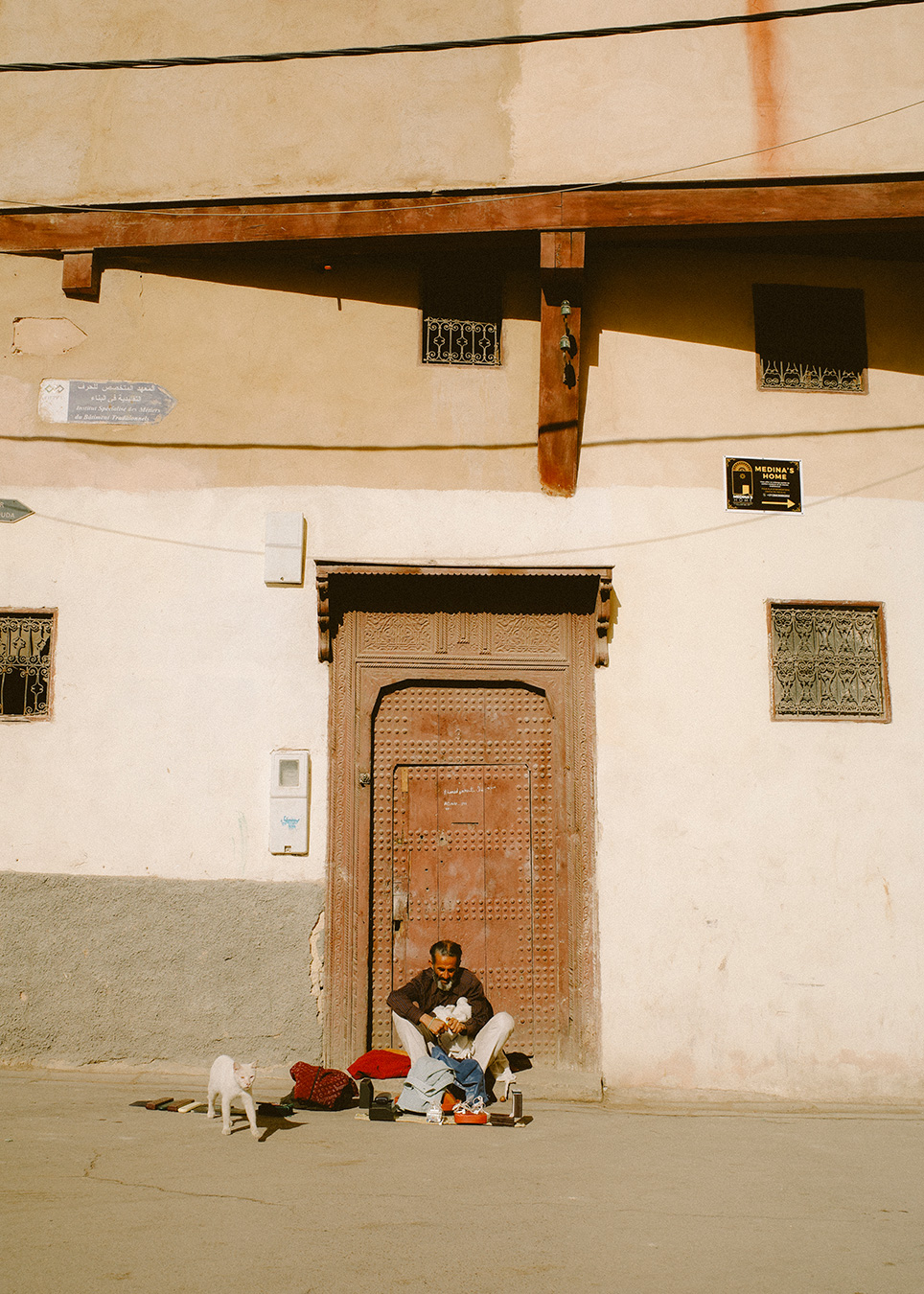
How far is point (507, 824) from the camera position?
6.68 metres

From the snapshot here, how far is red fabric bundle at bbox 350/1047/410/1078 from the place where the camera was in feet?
19.3

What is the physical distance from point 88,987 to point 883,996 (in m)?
5.20

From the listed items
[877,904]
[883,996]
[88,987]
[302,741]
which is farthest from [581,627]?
[88,987]

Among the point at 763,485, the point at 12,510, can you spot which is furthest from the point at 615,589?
the point at 12,510

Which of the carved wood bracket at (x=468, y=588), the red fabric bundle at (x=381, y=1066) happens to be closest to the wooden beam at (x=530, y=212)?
the carved wood bracket at (x=468, y=588)

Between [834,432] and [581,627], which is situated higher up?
[834,432]

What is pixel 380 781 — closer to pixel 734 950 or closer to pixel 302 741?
pixel 302 741

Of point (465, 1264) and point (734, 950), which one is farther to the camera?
point (734, 950)

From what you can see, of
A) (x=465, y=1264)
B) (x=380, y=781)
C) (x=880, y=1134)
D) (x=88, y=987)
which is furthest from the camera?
(x=380, y=781)

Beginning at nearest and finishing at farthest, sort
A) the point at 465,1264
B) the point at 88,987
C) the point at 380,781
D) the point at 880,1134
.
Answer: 1. the point at 465,1264
2. the point at 880,1134
3. the point at 88,987
4. the point at 380,781

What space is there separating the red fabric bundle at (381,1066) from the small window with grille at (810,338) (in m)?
5.23

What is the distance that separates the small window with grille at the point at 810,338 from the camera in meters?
7.08

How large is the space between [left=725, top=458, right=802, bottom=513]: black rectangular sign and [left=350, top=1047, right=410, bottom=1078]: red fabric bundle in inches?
169

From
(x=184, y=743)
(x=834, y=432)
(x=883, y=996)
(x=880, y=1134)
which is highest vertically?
(x=834, y=432)
